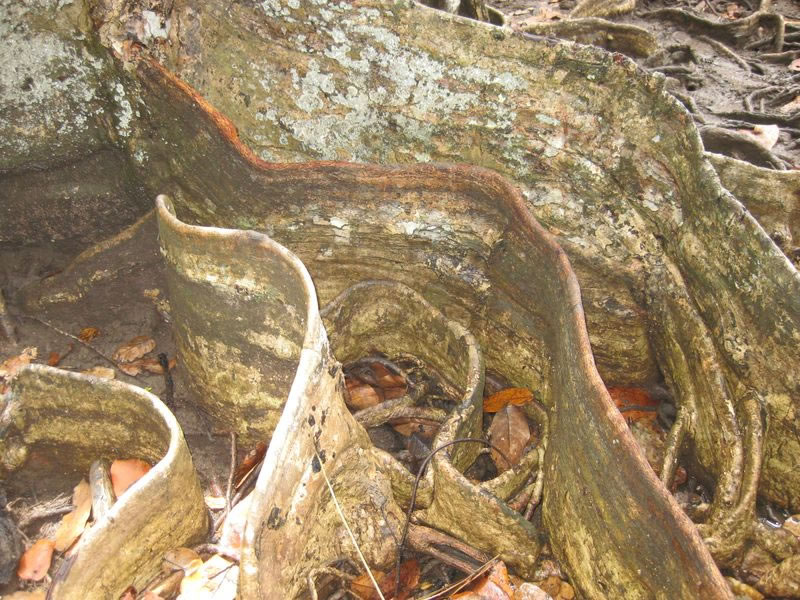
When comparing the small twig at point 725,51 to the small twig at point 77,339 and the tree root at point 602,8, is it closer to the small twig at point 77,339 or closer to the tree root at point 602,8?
the tree root at point 602,8

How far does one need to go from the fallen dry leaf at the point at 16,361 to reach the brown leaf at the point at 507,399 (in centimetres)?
215

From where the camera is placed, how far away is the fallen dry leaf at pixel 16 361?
3027mm

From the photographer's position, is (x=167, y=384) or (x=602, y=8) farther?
(x=602, y=8)

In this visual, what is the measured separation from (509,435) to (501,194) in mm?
1053

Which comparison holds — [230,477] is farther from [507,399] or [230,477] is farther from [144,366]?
[507,399]

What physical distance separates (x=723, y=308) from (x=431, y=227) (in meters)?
1.23

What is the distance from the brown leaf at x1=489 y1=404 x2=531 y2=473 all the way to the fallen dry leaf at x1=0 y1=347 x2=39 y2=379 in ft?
7.13

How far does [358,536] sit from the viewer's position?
2285 mm

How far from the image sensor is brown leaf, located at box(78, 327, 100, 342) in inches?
129

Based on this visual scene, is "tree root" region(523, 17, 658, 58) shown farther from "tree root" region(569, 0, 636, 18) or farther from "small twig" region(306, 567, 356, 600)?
"small twig" region(306, 567, 356, 600)

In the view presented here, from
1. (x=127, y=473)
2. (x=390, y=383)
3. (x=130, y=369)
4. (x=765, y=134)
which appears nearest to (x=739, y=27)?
(x=765, y=134)

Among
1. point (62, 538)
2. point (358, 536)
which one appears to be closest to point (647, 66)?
point (358, 536)

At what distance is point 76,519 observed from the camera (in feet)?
8.52

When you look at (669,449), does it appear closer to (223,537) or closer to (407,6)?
(223,537)
